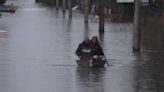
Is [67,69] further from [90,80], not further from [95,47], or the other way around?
[90,80]

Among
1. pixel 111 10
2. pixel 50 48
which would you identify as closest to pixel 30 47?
pixel 50 48

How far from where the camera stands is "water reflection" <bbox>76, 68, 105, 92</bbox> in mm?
18777

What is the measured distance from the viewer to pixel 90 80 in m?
20.7

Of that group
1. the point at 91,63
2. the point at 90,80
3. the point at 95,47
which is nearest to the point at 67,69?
the point at 91,63

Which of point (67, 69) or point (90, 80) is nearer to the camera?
point (90, 80)

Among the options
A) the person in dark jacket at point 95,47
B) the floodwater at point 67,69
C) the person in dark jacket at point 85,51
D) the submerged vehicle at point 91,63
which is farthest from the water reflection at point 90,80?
the person in dark jacket at point 95,47

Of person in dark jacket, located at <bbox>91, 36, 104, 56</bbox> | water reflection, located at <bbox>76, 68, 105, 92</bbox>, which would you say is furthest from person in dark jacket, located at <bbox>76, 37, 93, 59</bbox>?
water reflection, located at <bbox>76, 68, 105, 92</bbox>

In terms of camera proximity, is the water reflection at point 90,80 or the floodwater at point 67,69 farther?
the floodwater at point 67,69

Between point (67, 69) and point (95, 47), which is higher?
point (95, 47)

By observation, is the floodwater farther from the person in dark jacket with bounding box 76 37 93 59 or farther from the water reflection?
the person in dark jacket with bounding box 76 37 93 59

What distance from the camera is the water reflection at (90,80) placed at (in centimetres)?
1878

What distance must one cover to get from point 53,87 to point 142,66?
692 cm

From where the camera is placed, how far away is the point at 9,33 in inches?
1732

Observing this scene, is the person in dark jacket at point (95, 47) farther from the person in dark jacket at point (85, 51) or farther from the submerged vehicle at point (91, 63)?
the submerged vehicle at point (91, 63)
